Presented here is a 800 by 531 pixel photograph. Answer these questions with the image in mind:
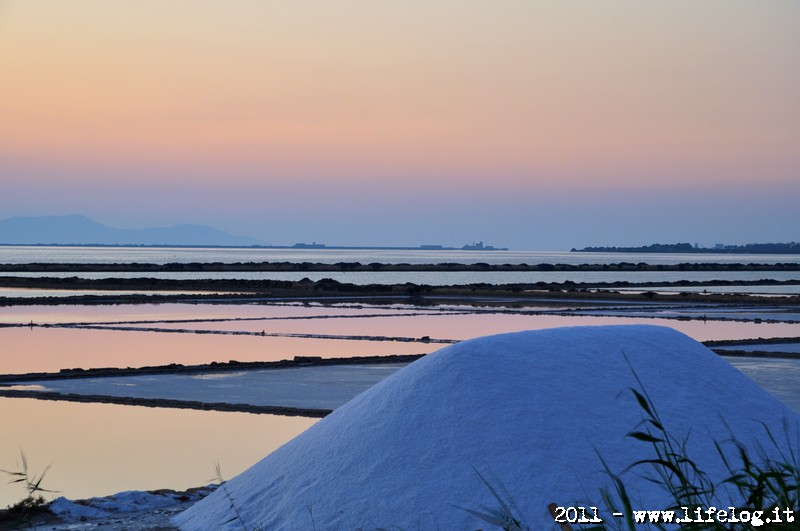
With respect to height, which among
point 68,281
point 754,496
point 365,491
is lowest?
point 754,496

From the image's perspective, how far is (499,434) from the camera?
4.07 m

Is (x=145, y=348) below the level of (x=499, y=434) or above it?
above

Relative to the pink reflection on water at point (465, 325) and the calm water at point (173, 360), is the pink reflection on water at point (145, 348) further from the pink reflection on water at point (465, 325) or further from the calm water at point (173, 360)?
the pink reflection on water at point (465, 325)

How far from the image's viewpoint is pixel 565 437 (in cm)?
404

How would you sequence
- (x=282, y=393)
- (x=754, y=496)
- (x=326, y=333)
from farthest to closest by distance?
(x=326, y=333)
(x=282, y=393)
(x=754, y=496)

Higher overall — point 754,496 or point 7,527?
point 7,527

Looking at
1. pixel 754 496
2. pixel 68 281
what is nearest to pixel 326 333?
pixel 754 496

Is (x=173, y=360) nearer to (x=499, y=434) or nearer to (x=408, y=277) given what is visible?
(x=499, y=434)

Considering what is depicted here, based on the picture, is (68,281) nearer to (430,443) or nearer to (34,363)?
(34,363)

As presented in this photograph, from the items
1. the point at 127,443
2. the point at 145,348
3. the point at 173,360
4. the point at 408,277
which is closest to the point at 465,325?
the point at 145,348

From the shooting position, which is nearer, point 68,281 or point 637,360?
point 637,360

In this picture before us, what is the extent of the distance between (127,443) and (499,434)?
12.9 ft

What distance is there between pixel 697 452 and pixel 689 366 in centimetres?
84

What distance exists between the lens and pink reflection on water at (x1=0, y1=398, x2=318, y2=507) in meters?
5.97
